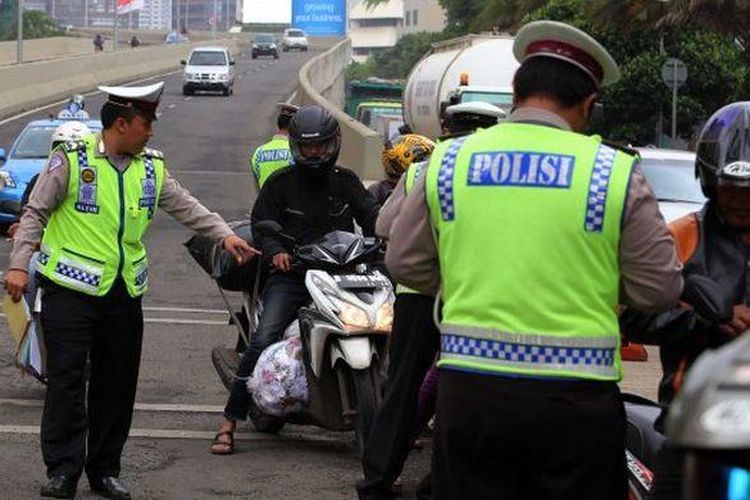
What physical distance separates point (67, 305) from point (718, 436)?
18.1 feet

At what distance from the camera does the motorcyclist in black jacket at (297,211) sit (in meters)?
8.90

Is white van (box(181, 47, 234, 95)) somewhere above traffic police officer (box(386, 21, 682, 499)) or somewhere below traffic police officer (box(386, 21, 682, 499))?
below

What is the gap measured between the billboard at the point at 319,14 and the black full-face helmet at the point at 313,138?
9861 centimetres

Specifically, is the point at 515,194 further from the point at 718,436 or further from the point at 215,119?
the point at 215,119

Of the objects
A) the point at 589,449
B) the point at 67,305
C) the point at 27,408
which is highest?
the point at 589,449

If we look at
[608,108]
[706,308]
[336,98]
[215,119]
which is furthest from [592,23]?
[336,98]

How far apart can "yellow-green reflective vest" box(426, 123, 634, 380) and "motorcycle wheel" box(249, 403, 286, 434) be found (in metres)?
4.95

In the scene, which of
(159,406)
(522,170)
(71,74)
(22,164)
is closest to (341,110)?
(71,74)

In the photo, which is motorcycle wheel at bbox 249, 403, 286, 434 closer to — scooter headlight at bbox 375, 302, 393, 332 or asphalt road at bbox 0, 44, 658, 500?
asphalt road at bbox 0, 44, 658, 500

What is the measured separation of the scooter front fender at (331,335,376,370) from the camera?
8.12m

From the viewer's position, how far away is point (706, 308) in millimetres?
4445

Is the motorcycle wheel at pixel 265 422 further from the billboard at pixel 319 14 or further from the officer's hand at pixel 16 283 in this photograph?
the billboard at pixel 319 14

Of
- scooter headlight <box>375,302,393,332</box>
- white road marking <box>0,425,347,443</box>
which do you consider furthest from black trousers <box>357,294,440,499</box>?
white road marking <box>0,425,347,443</box>

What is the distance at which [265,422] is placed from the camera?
9438 mm
